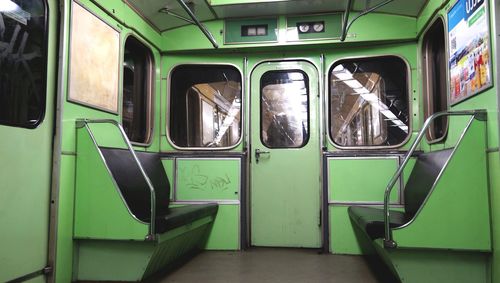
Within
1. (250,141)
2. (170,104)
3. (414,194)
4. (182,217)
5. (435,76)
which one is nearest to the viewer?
(182,217)

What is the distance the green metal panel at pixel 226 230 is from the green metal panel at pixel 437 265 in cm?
173

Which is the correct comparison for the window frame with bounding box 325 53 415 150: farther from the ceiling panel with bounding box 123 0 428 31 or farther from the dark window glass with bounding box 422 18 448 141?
the ceiling panel with bounding box 123 0 428 31

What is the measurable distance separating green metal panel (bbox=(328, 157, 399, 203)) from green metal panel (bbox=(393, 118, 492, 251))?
1262mm

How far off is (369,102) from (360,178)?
0.83 metres

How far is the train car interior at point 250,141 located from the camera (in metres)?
2.29

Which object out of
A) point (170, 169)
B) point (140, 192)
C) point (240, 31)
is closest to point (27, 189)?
point (140, 192)

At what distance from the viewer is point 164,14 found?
12.2 feet

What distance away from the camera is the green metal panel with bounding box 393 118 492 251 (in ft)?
7.57

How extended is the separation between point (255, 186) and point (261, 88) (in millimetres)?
1090

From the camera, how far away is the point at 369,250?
3.47 metres

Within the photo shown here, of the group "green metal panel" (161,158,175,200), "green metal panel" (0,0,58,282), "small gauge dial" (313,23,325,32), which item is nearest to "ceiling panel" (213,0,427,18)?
"small gauge dial" (313,23,325,32)

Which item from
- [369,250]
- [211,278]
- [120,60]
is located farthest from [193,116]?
[369,250]

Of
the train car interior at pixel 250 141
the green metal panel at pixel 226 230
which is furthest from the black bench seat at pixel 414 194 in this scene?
the green metal panel at pixel 226 230

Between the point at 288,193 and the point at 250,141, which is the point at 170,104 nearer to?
the point at 250,141
